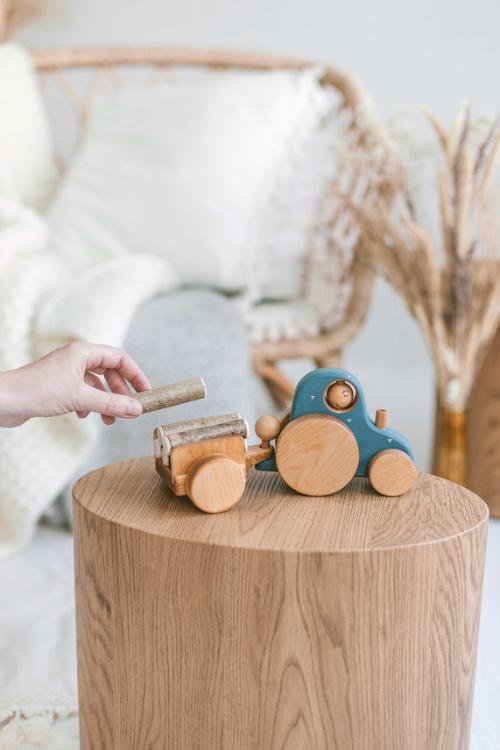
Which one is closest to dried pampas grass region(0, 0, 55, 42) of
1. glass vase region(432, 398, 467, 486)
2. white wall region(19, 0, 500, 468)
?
white wall region(19, 0, 500, 468)

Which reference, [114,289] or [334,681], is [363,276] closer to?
[114,289]

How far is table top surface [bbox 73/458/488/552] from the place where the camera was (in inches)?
29.5

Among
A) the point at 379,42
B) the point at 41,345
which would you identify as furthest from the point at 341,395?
the point at 379,42

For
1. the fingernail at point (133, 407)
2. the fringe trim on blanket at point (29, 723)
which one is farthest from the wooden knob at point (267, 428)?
the fringe trim on blanket at point (29, 723)

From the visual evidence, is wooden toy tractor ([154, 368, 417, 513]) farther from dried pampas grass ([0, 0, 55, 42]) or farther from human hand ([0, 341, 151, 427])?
dried pampas grass ([0, 0, 55, 42])

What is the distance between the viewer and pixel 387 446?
0.87 meters

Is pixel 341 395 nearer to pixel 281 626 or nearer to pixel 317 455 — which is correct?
pixel 317 455

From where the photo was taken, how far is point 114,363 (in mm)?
911

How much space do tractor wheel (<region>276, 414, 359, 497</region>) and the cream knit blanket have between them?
0.63m

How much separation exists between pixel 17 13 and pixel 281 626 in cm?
239

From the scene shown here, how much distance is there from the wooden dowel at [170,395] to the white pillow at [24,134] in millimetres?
1160

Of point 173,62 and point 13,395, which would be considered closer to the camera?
point 13,395

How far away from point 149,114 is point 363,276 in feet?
1.83

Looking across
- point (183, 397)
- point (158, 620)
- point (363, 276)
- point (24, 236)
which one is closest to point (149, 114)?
point (24, 236)
